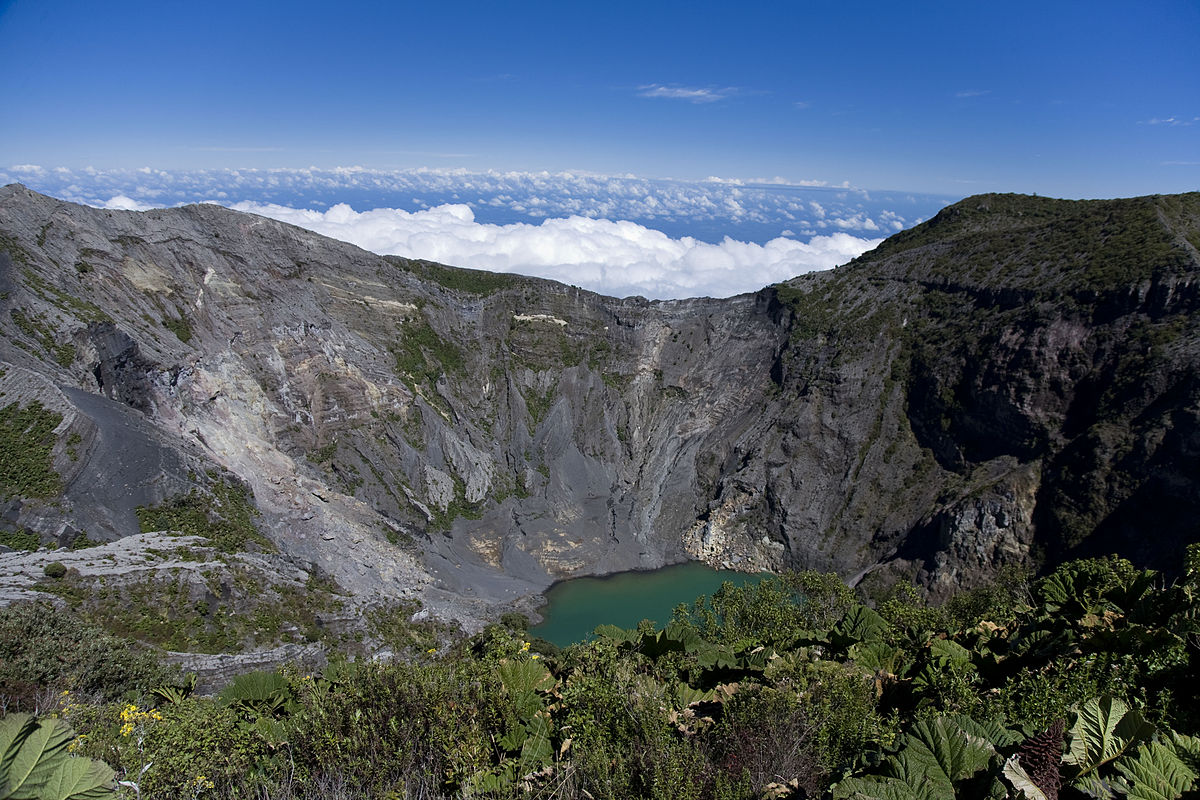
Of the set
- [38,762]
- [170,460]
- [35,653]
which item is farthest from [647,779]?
[170,460]

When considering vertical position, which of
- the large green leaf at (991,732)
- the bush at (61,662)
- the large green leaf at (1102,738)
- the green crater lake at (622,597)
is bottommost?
the green crater lake at (622,597)

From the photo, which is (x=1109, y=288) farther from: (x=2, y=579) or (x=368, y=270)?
(x=2, y=579)

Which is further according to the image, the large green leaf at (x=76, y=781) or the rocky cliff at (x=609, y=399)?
the rocky cliff at (x=609, y=399)

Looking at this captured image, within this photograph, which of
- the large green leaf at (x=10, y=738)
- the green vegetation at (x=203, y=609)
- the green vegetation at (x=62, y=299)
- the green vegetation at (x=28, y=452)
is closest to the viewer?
the large green leaf at (x=10, y=738)

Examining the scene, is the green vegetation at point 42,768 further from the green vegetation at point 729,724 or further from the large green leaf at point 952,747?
the large green leaf at point 952,747

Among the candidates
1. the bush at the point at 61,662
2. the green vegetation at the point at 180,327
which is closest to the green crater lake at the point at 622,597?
Answer: the bush at the point at 61,662

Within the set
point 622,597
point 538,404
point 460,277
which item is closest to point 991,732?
point 622,597

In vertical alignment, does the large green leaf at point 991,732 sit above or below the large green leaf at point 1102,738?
below

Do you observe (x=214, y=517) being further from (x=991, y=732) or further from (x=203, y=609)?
(x=991, y=732)
